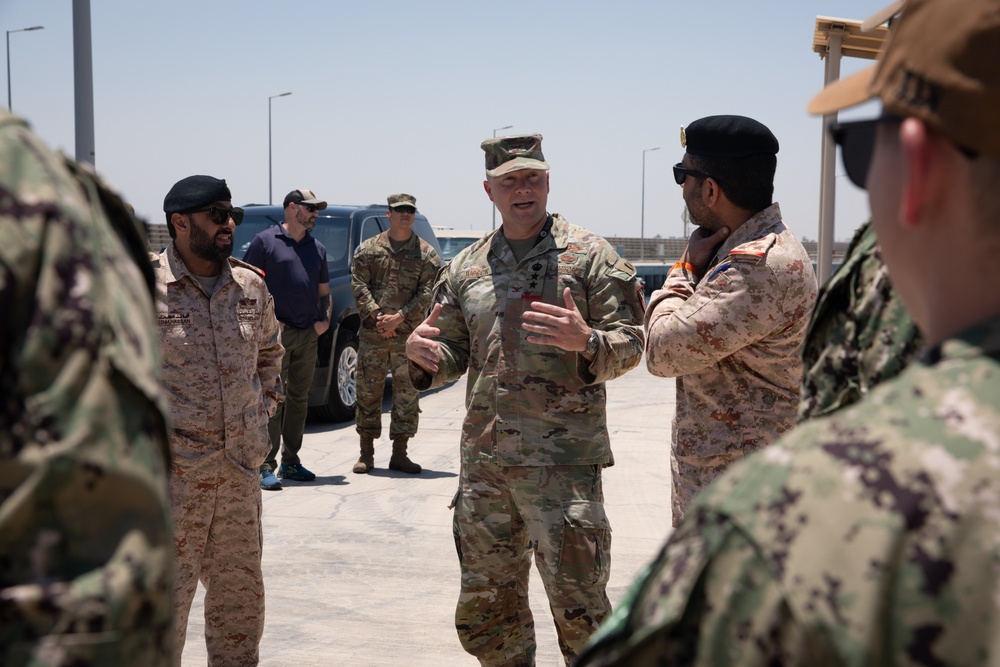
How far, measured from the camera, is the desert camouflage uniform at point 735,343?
10.5 ft

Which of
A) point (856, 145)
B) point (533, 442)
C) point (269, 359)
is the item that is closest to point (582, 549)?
point (533, 442)

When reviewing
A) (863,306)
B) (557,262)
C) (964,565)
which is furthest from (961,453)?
(557,262)

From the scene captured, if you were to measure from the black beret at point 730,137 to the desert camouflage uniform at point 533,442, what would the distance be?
0.75 metres

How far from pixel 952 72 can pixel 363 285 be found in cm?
801

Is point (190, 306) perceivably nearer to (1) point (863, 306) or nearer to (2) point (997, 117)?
(1) point (863, 306)

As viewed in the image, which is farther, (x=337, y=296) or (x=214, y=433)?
(x=337, y=296)

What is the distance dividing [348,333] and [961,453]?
9.65 m

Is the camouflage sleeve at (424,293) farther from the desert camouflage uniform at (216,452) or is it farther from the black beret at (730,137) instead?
the black beret at (730,137)

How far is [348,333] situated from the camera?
1037 centimetres

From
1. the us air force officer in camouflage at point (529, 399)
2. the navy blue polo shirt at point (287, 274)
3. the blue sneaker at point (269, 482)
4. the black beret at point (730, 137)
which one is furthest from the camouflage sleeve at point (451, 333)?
the navy blue polo shirt at point (287, 274)

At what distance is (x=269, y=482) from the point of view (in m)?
7.62

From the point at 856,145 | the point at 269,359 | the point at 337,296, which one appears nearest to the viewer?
the point at 856,145

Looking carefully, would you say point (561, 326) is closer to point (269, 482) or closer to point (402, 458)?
point (269, 482)

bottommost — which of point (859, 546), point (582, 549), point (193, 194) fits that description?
point (582, 549)
